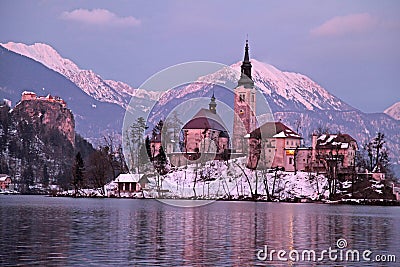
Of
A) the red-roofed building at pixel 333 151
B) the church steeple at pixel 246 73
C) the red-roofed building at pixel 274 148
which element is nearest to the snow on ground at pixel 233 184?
the red-roofed building at pixel 333 151

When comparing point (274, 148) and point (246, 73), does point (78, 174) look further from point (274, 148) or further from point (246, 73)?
point (246, 73)

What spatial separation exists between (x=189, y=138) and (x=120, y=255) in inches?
5300

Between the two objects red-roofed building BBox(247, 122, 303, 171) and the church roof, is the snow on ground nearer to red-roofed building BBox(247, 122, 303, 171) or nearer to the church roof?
red-roofed building BBox(247, 122, 303, 171)

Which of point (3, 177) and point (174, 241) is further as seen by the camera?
point (3, 177)

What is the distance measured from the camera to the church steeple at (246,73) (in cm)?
17688

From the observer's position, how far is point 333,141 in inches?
5271

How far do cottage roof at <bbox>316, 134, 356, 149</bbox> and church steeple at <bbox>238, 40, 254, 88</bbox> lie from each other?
4336 centimetres

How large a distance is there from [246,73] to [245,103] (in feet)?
28.7

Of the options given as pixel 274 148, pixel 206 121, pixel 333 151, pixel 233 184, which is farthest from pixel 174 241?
pixel 206 121

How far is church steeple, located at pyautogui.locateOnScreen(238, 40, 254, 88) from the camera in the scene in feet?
580

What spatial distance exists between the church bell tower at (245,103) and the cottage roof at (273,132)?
33.2ft

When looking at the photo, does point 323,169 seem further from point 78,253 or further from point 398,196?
point 78,253

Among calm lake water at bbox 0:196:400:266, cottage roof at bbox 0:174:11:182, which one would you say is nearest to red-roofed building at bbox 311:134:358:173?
calm lake water at bbox 0:196:400:266

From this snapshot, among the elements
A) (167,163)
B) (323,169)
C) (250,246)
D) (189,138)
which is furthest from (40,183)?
(250,246)
